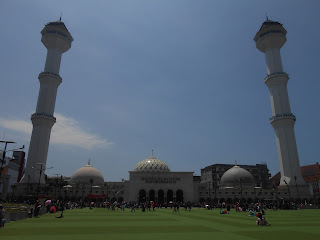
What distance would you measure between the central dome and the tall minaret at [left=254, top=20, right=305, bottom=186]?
3141 centimetres

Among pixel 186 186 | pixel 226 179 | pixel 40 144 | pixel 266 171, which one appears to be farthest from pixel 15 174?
pixel 266 171

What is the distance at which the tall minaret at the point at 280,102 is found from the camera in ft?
206

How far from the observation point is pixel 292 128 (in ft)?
210

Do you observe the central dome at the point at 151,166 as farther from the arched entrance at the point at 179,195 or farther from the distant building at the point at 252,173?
the distant building at the point at 252,173

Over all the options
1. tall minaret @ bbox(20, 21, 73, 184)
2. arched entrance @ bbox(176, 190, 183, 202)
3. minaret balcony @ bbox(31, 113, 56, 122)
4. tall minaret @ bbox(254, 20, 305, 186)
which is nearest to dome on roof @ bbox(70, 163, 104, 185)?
tall minaret @ bbox(20, 21, 73, 184)

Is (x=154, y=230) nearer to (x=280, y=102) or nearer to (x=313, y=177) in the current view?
(x=280, y=102)

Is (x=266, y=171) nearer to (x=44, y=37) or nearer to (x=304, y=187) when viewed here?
(x=304, y=187)

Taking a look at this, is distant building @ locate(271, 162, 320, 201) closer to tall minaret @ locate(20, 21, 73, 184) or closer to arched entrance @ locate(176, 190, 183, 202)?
arched entrance @ locate(176, 190, 183, 202)

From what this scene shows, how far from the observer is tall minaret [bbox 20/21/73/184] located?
195 feet

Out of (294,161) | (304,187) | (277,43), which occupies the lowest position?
(304,187)

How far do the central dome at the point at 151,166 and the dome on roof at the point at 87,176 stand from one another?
12.4m

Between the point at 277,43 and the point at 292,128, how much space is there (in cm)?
2315

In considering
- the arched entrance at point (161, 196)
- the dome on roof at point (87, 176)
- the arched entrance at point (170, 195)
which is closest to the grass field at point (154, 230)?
the arched entrance at point (161, 196)

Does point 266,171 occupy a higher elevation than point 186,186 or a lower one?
higher
